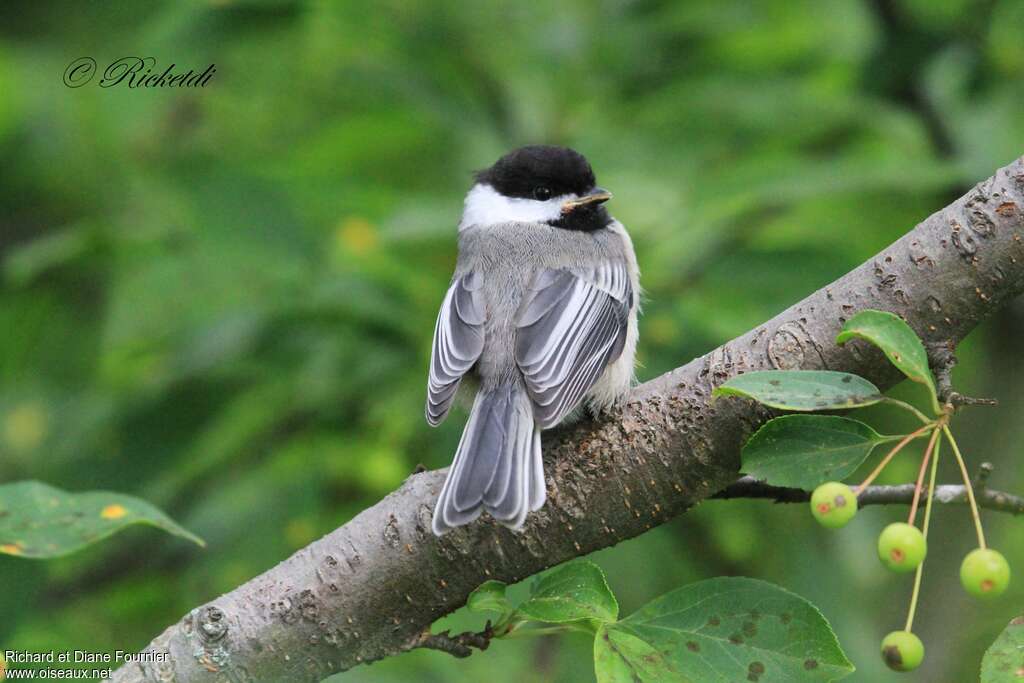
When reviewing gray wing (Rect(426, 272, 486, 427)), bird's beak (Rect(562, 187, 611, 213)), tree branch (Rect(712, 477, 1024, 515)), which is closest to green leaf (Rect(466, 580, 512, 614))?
tree branch (Rect(712, 477, 1024, 515))

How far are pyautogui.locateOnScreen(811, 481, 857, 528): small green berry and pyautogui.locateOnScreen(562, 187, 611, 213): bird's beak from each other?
1.80 meters

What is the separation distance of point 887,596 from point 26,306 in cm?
351

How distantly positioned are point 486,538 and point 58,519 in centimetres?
78

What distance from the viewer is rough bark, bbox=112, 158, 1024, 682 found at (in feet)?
5.90

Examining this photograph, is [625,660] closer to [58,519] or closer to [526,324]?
[58,519]

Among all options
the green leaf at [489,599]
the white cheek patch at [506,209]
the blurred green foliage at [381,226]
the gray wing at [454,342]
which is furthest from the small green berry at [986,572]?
the white cheek patch at [506,209]

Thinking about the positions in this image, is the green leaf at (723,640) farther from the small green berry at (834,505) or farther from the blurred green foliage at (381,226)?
the blurred green foliage at (381,226)

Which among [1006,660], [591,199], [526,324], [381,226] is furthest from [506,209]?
[1006,660]

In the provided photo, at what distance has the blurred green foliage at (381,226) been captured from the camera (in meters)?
3.03

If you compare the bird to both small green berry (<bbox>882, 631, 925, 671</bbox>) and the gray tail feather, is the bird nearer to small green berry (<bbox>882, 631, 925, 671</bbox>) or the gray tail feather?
the gray tail feather

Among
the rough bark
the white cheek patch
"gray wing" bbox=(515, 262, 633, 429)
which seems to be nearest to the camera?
the rough bark

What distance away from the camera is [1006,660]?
1.45m

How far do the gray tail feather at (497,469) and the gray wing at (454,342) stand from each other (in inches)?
3.5

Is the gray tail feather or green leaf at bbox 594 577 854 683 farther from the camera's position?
the gray tail feather
